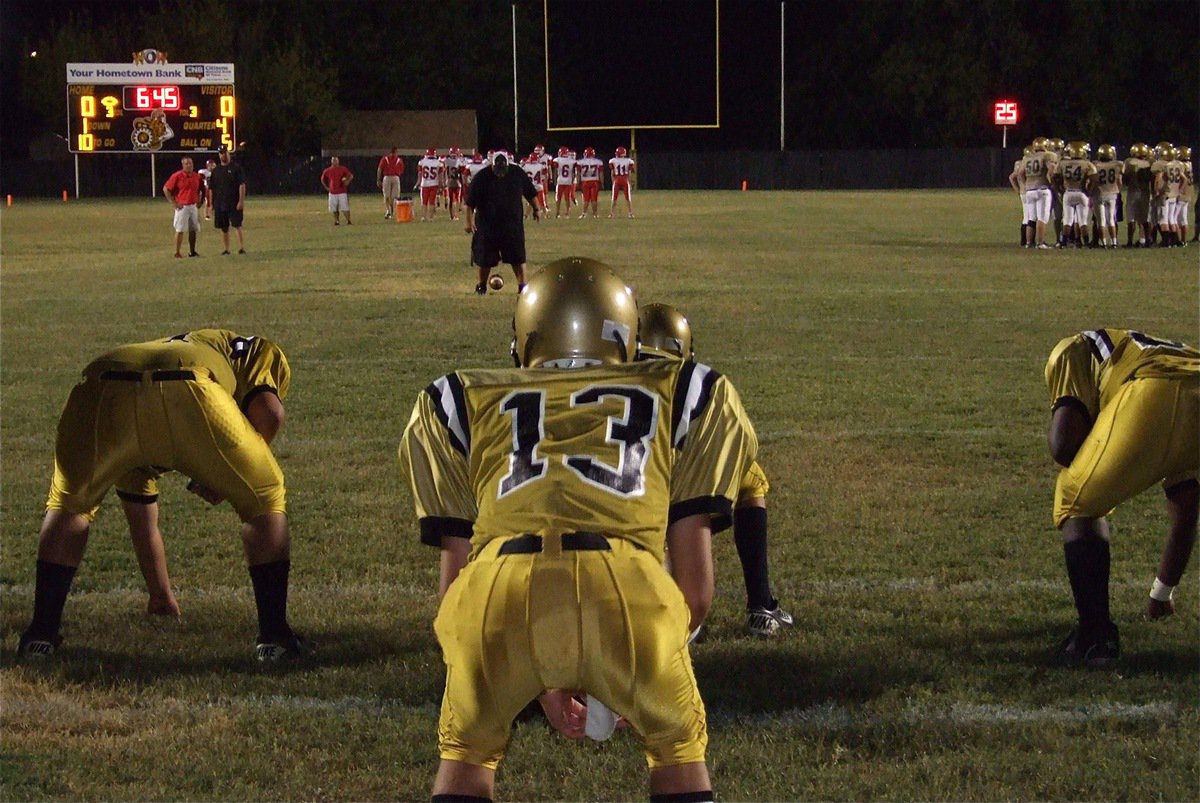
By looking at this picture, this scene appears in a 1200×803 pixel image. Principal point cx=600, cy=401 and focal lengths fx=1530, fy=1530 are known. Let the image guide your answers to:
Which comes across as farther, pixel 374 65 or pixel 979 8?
pixel 374 65

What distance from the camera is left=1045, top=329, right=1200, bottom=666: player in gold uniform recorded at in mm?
4480

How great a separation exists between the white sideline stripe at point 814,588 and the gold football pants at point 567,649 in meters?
2.75

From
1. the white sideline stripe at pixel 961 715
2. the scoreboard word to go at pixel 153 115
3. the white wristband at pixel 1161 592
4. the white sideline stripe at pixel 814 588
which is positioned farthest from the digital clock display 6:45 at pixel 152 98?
the white sideline stripe at pixel 961 715

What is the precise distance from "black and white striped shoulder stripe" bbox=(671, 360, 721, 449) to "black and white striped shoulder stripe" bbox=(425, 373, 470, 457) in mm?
423

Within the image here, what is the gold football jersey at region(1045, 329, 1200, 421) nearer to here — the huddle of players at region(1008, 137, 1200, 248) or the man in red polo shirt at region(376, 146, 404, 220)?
the huddle of players at region(1008, 137, 1200, 248)

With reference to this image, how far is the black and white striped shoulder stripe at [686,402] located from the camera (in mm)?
3119

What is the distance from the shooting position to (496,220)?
54.4 feet

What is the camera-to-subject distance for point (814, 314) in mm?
14172

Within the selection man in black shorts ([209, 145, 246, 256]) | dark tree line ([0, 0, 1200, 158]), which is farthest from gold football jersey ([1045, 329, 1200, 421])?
dark tree line ([0, 0, 1200, 158])

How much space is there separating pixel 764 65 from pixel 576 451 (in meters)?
61.6

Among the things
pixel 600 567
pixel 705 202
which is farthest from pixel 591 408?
pixel 705 202

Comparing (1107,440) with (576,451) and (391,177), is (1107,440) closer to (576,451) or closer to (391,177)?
(576,451)

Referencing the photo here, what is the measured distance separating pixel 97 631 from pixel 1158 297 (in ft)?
40.5

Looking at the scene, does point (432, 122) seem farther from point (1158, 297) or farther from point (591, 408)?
point (591, 408)
